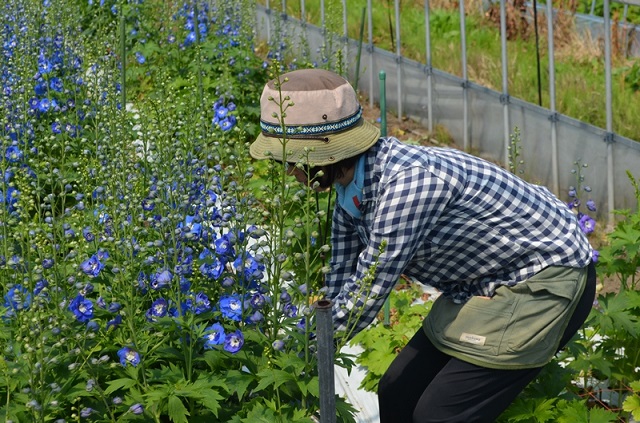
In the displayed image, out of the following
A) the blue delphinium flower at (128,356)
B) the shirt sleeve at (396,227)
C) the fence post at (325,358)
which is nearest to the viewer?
the fence post at (325,358)

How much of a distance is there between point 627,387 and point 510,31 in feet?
15.6

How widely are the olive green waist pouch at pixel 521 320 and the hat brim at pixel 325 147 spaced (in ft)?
2.00

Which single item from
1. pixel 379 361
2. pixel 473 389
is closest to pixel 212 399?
pixel 473 389

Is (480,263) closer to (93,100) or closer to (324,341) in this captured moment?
(324,341)

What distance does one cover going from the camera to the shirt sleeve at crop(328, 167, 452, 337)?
287 cm

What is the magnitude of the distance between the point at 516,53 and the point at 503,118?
713mm

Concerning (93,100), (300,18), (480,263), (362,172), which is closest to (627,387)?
(480,263)

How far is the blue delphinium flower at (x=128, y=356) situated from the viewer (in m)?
3.20

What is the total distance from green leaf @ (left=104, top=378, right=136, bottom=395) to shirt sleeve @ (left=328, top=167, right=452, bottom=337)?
28.1 inches

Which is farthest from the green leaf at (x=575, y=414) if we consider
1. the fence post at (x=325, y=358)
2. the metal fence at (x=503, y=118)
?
the metal fence at (x=503, y=118)

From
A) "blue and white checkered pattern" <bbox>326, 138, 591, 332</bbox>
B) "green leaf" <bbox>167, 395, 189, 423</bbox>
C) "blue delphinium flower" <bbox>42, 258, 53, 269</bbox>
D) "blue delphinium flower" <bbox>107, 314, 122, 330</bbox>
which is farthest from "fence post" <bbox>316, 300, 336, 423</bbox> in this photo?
"blue delphinium flower" <bbox>42, 258, 53, 269</bbox>

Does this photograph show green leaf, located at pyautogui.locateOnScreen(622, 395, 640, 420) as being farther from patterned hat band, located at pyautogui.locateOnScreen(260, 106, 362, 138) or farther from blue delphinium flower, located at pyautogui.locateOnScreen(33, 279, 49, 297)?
blue delphinium flower, located at pyautogui.locateOnScreen(33, 279, 49, 297)

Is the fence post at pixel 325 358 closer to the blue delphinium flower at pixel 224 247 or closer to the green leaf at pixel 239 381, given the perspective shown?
the green leaf at pixel 239 381

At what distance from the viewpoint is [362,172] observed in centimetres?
302
